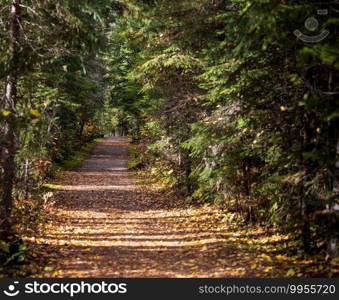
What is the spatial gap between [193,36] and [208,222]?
5420 mm

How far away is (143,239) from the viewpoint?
10195mm

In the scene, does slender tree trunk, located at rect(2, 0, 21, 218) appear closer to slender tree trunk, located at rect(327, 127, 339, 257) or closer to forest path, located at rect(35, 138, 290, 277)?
forest path, located at rect(35, 138, 290, 277)

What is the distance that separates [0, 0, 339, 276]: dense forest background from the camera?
21.3 ft

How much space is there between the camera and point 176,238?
10273 mm

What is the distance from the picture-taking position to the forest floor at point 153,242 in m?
7.50

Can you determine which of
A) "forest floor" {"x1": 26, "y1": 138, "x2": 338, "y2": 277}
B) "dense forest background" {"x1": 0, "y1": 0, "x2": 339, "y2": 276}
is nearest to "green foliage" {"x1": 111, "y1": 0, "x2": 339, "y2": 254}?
"dense forest background" {"x1": 0, "y1": 0, "x2": 339, "y2": 276}

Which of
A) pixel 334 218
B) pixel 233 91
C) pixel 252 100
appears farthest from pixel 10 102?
pixel 334 218

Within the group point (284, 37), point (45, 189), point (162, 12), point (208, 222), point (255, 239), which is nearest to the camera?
point (284, 37)

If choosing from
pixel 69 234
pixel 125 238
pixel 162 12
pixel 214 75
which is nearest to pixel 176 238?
pixel 125 238

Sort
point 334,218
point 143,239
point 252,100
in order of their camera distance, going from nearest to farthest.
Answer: point 334,218 < point 252,100 < point 143,239

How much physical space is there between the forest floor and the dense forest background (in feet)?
2.02

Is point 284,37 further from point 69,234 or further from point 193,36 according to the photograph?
point 69,234

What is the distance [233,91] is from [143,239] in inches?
171

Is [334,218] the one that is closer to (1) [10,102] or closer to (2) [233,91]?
(2) [233,91]
